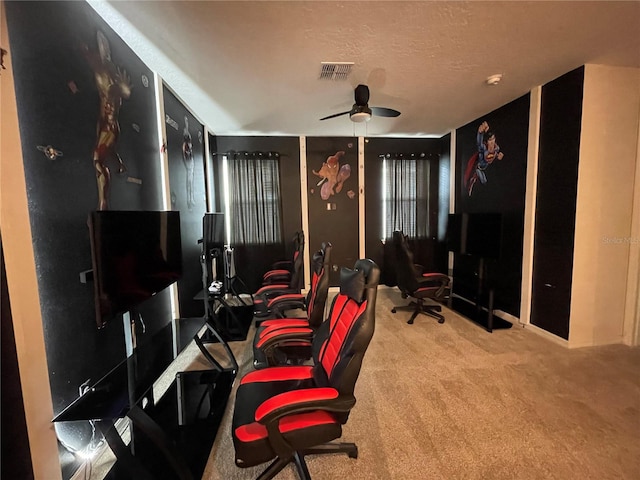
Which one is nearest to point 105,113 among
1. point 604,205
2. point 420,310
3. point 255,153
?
point 255,153

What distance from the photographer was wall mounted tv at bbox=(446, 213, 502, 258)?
322cm

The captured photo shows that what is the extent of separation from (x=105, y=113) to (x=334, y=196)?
345cm

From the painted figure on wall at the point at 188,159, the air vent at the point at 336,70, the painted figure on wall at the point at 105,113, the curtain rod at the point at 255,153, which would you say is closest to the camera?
the painted figure on wall at the point at 105,113

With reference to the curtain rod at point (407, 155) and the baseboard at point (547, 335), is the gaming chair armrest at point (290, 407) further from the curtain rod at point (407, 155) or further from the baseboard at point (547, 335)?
the curtain rod at point (407, 155)

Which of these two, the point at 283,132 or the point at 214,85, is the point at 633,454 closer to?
the point at 214,85

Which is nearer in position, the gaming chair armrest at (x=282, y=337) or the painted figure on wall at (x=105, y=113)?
the painted figure on wall at (x=105, y=113)

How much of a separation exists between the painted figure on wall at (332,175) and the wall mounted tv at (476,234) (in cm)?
194

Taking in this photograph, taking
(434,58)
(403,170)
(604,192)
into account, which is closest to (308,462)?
(434,58)

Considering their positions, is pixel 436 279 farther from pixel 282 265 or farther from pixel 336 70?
pixel 336 70

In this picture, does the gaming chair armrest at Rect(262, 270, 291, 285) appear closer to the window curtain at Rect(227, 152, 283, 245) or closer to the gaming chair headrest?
the window curtain at Rect(227, 152, 283, 245)

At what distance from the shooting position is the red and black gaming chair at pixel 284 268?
354 cm

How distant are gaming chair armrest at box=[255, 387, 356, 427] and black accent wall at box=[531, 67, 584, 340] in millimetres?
2945

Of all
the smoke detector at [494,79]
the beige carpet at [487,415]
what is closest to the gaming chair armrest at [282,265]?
the beige carpet at [487,415]

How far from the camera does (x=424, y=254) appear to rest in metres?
4.93
